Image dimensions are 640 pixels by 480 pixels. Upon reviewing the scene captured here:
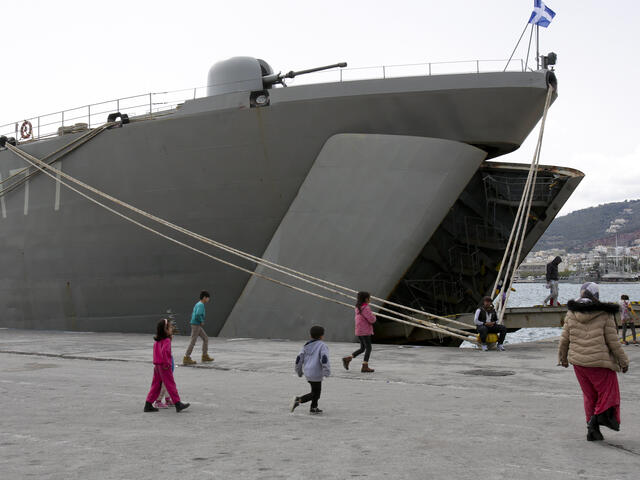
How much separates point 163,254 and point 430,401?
31.9ft

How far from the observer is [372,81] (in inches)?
557

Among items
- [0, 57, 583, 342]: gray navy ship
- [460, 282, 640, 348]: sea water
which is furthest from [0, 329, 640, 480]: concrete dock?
[0, 57, 583, 342]: gray navy ship

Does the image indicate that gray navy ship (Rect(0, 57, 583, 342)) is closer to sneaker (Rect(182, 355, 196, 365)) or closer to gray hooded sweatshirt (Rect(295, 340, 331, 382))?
sneaker (Rect(182, 355, 196, 365))

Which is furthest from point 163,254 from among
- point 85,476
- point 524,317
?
point 85,476

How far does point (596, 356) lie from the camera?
5633 millimetres

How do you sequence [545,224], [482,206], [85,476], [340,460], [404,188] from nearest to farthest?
[85,476] → [340,460] → [404,188] → [482,206] → [545,224]

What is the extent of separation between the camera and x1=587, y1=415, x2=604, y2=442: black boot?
553 centimetres

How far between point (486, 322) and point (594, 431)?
284 inches

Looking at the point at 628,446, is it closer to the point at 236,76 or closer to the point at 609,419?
the point at 609,419

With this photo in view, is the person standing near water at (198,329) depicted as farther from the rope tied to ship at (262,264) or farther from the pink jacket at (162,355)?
the pink jacket at (162,355)

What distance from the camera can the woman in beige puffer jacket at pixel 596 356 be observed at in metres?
5.55

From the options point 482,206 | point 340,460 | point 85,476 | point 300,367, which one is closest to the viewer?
point 85,476

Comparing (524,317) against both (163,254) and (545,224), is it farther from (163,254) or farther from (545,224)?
(163,254)

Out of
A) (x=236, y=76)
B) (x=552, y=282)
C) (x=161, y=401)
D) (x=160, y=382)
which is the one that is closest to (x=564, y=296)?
(x=552, y=282)
